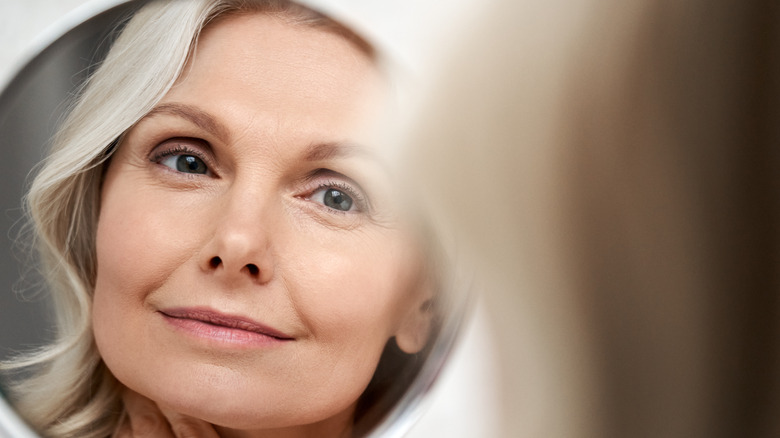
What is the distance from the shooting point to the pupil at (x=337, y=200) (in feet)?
1.85

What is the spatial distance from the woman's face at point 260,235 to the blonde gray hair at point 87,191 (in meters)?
0.01

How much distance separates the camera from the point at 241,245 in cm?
54

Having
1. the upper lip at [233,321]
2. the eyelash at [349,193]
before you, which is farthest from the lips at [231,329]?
the eyelash at [349,193]

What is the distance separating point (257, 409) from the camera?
572mm

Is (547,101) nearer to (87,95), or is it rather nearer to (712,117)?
(712,117)

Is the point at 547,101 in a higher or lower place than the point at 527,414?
higher

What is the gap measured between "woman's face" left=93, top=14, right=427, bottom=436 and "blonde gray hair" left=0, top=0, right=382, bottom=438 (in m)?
0.01

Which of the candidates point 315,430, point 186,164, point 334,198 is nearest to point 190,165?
point 186,164

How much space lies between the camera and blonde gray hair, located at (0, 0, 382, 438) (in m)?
0.58

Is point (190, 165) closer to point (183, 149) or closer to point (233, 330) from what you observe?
point (183, 149)

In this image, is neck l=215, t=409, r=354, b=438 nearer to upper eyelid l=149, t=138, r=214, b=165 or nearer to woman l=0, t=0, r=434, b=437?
woman l=0, t=0, r=434, b=437

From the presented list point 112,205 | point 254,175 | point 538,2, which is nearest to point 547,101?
point 538,2

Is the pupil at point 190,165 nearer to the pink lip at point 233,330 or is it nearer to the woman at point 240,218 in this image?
the woman at point 240,218

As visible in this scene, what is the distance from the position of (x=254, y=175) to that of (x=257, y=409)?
0.59 feet
